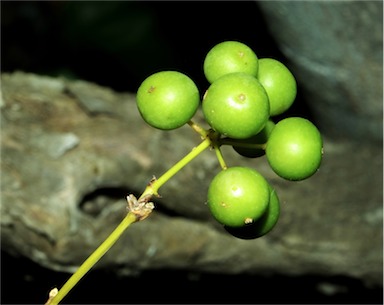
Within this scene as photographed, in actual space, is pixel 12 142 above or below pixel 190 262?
below

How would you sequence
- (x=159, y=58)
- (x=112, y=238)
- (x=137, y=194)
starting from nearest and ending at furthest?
(x=112, y=238)
(x=137, y=194)
(x=159, y=58)

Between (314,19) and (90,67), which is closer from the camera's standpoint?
(314,19)

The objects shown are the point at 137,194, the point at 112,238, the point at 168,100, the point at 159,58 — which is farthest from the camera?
the point at 159,58

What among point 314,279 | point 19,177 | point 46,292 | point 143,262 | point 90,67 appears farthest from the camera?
point 90,67

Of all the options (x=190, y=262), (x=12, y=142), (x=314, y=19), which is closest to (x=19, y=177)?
(x=12, y=142)

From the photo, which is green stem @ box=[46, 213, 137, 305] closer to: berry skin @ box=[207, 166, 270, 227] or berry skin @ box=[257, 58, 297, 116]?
berry skin @ box=[207, 166, 270, 227]

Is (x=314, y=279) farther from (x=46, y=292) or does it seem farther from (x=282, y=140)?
(x=282, y=140)

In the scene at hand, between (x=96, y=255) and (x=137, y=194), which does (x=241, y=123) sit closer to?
(x=96, y=255)

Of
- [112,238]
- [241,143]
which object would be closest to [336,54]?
[241,143]
